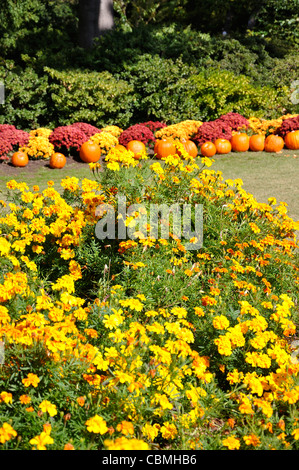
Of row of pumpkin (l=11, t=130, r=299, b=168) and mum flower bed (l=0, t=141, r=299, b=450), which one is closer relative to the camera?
mum flower bed (l=0, t=141, r=299, b=450)

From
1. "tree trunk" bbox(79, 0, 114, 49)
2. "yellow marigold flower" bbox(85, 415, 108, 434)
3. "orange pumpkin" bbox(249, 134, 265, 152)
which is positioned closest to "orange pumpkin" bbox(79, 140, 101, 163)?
"orange pumpkin" bbox(249, 134, 265, 152)

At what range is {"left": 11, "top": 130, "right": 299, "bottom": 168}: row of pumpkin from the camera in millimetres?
7133

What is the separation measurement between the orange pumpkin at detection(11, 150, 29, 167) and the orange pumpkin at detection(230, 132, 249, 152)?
4071 millimetres

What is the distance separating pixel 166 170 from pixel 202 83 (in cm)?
610

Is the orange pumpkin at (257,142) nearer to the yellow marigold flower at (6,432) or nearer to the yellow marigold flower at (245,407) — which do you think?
the yellow marigold flower at (245,407)

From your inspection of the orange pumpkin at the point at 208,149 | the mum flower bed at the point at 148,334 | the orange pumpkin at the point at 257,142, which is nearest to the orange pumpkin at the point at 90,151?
the orange pumpkin at the point at 208,149

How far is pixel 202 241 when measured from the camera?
3.46 metres

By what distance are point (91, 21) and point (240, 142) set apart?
5779 mm

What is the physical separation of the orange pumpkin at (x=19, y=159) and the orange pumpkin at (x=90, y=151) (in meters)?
0.98

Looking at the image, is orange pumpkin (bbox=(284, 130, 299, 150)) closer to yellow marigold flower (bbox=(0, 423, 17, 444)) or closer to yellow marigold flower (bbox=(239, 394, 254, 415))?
yellow marigold flower (bbox=(239, 394, 254, 415))

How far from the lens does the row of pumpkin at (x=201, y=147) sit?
281 inches

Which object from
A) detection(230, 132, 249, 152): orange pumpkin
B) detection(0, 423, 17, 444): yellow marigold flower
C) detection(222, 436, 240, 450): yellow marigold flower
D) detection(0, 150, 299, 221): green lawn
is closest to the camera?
detection(0, 423, 17, 444): yellow marigold flower

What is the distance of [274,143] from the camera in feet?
27.5

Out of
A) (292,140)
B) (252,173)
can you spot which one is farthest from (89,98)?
(292,140)
